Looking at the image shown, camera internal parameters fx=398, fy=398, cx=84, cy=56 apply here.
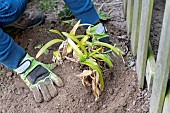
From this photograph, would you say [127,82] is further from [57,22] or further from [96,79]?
[57,22]

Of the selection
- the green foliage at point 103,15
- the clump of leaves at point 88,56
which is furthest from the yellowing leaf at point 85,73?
the green foliage at point 103,15

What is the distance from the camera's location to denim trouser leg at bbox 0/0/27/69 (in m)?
1.76

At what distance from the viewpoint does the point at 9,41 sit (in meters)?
1.77

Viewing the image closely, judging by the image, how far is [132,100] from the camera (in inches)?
70.0

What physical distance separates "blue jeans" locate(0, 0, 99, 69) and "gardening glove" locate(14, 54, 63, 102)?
4 centimetres

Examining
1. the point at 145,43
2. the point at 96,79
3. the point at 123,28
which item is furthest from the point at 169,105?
the point at 123,28

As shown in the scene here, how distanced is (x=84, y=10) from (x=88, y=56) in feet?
0.77

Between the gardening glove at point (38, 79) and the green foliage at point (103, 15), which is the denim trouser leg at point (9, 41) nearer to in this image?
the gardening glove at point (38, 79)

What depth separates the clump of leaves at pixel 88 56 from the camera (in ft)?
5.75

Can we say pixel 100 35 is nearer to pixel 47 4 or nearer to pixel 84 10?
pixel 84 10

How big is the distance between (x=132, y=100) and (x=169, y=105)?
40 centimetres

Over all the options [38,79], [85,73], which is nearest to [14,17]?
[38,79]

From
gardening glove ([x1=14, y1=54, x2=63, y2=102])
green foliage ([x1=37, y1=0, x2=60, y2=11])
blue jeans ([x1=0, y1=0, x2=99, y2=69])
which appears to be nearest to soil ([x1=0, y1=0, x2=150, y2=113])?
gardening glove ([x1=14, y1=54, x2=63, y2=102])

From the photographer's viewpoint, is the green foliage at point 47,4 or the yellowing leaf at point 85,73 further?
the green foliage at point 47,4
